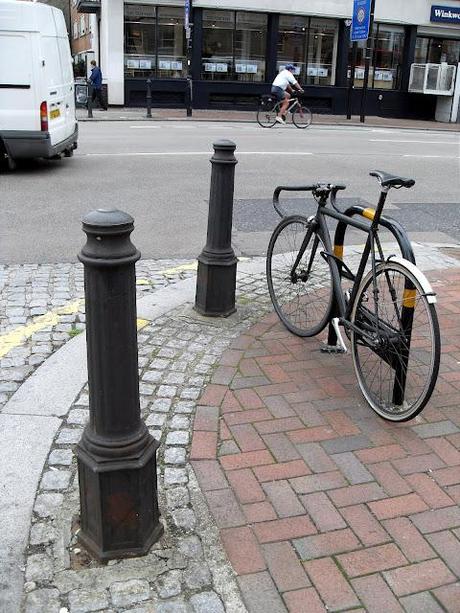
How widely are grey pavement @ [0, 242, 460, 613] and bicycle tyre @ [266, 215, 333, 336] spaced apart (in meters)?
Answer: 0.23

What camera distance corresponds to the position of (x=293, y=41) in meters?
27.4

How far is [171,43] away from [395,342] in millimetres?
25139

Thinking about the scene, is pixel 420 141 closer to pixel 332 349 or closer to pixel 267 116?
pixel 267 116

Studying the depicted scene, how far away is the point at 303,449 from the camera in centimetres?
323

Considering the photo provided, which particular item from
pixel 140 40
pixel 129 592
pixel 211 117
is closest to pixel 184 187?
pixel 129 592

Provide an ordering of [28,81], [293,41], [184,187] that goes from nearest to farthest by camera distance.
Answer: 1. [184,187]
2. [28,81]
3. [293,41]

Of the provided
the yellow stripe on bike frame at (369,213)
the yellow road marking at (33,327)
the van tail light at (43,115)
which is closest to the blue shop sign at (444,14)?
the van tail light at (43,115)

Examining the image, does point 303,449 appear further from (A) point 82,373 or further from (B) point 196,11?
(B) point 196,11

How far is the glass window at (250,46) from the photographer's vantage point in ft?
87.4

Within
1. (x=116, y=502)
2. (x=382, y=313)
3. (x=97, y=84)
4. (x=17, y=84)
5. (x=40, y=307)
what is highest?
(x=17, y=84)

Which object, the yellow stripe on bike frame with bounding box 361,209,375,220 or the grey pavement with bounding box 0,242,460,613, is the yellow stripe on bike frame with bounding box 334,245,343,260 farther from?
the grey pavement with bounding box 0,242,460,613

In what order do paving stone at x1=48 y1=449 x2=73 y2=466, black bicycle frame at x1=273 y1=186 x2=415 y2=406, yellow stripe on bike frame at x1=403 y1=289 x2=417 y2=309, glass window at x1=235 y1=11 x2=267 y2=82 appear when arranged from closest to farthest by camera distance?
paving stone at x1=48 y1=449 x2=73 y2=466, yellow stripe on bike frame at x1=403 y1=289 x2=417 y2=309, black bicycle frame at x1=273 y1=186 x2=415 y2=406, glass window at x1=235 y1=11 x2=267 y2=82

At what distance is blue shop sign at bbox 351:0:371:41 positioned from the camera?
23.1 metres

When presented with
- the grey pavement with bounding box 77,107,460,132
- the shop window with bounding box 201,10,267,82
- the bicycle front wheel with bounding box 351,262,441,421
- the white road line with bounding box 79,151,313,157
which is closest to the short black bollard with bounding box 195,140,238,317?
the bicycle front wheel with bounding box 351,262,441,421
